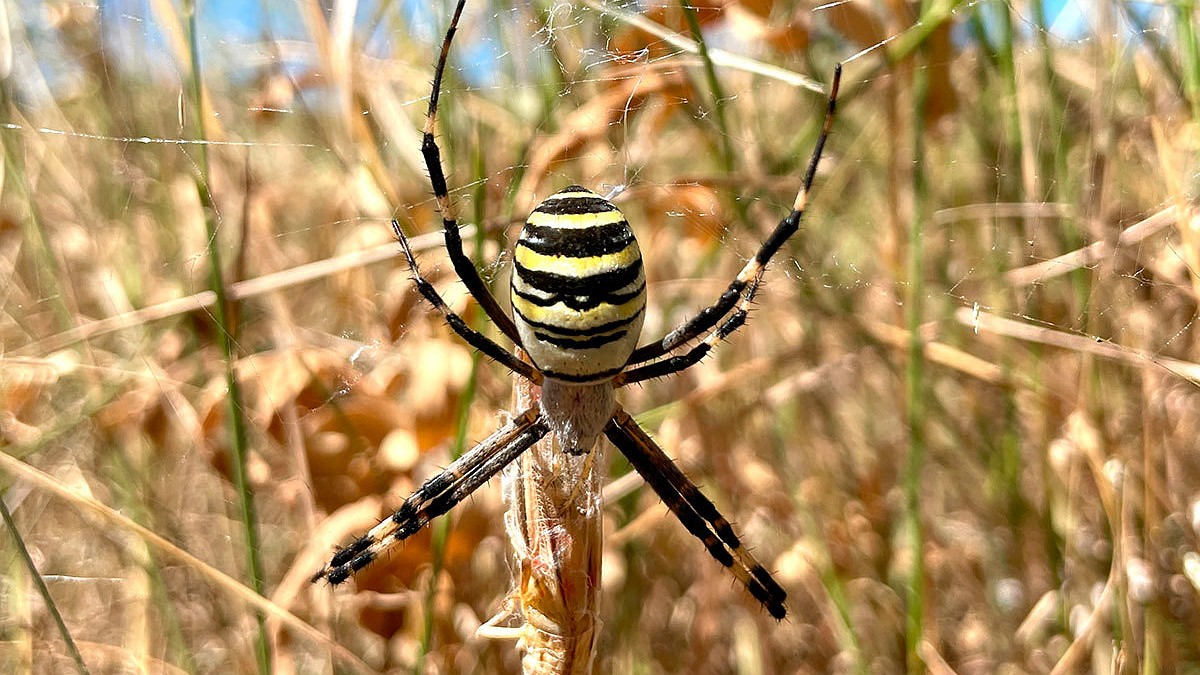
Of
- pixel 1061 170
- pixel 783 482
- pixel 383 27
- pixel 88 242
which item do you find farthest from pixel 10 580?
pixel 1061 170

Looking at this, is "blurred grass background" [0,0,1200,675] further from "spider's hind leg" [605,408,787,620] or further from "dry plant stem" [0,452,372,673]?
"spider's hind leg" [605,408,787,620]

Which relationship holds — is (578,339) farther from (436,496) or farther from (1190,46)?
(1190,46)

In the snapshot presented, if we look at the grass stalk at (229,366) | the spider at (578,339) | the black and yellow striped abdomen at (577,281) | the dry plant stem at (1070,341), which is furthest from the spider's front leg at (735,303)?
the grass stalk at (229,366)

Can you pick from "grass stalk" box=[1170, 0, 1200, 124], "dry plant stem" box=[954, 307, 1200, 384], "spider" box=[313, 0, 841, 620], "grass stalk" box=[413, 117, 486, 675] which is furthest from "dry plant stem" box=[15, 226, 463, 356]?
"grass stalk" box=[1170, 0, 1200, 124]

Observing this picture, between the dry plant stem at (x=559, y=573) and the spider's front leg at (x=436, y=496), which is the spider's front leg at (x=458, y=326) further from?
the dry plant stem at (x=559, y=573)

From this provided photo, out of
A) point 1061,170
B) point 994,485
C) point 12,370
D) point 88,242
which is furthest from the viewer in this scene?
point 88,242

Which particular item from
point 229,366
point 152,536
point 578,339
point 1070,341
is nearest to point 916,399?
point 1070,341

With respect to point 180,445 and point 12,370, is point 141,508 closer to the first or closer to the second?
point 180,445
